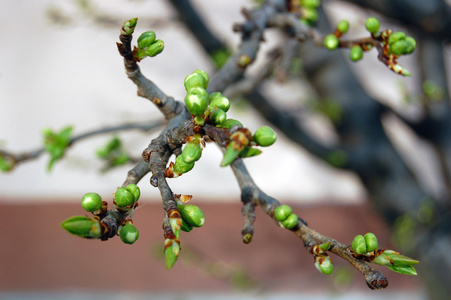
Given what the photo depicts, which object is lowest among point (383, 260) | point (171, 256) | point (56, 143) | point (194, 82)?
point (383, 260)

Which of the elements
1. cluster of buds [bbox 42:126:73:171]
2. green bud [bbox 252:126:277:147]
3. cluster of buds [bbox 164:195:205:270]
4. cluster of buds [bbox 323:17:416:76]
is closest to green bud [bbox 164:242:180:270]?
cluster of buds [bbox 164:195:205:270]

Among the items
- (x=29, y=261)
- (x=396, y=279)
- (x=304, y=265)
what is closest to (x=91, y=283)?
(x=29, y=261)

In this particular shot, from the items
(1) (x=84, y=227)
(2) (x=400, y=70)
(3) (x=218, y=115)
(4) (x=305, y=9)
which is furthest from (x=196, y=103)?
(4) (x=305, y=9)

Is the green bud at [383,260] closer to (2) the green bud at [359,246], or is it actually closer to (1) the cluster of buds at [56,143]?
(2) the green bud at [359,246]

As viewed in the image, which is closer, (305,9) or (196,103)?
(196,103)

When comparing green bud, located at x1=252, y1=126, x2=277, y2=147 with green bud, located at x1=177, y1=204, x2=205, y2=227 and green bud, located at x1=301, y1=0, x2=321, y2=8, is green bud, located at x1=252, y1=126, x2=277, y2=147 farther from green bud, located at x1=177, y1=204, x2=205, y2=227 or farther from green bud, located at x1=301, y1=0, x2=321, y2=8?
green bud, located at x1=301, y1=0, x2=321, y2=8

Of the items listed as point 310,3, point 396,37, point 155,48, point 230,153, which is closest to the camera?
point 230,153

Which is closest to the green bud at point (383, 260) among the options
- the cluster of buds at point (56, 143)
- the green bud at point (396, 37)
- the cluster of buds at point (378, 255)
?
the cluster of buds at point (378, 255)

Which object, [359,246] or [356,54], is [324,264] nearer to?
[359,246]
